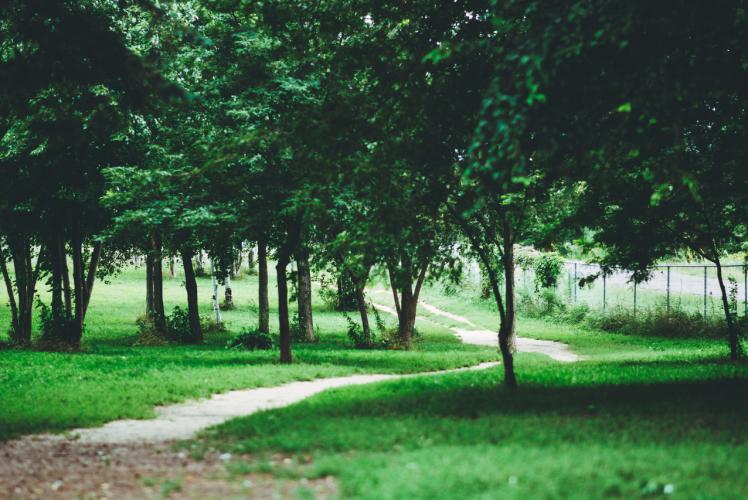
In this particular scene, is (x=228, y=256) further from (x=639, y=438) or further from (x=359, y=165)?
(x=639, y=438)

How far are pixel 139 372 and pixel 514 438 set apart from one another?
32.3 feet

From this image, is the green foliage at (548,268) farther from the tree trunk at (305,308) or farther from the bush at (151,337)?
the bush at (151,337)

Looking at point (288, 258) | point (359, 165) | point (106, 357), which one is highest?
point (359, 165)

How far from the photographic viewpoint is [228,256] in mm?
23547

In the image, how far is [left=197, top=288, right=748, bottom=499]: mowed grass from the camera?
5.90 meters

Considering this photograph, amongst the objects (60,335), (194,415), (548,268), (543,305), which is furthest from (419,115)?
(543,305)

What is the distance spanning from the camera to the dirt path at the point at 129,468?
621cm

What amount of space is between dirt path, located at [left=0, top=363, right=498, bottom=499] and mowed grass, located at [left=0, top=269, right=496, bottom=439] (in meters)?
0.72

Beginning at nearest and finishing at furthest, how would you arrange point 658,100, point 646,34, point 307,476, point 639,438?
1. point 307,476
2. point 639,438
3. point 658,100
4. point 646,34

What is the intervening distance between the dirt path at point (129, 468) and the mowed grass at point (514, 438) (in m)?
0.28

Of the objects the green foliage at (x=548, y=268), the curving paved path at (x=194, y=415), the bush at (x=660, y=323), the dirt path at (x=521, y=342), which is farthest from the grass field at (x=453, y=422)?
the green foliage at (x=548, y=268)

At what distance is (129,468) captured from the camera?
7.19 m

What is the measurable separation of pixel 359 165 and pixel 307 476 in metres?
5.17

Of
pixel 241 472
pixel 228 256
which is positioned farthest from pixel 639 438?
pixel 228 256
